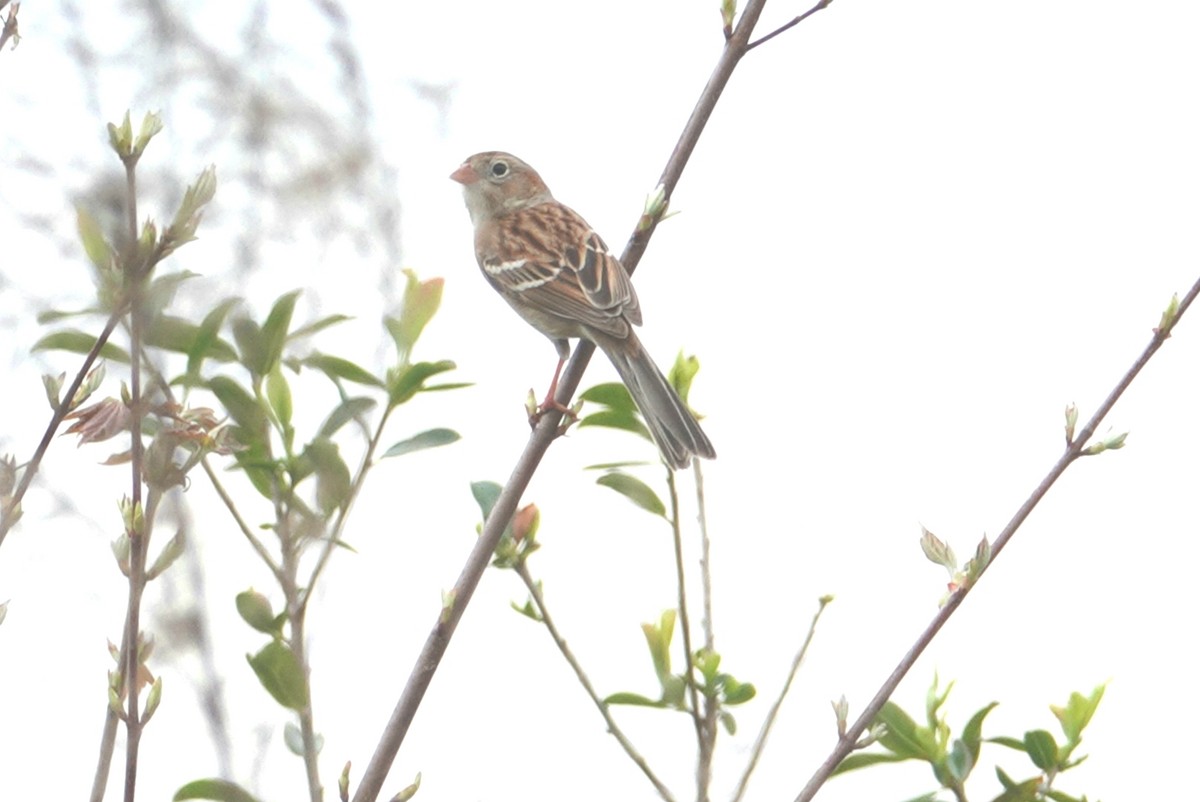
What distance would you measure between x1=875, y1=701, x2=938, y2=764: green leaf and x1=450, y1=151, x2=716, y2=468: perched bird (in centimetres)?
52

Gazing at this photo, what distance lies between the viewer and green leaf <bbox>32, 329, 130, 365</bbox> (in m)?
2.08

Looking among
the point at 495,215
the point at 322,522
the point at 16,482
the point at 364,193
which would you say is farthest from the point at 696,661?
the point at 495,215

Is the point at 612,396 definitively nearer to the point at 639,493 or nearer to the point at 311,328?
the point at 639,493

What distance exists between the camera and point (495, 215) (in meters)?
5.66

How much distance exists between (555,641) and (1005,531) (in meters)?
0.66

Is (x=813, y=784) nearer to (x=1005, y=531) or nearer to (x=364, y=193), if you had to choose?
(x=1005, y=531)

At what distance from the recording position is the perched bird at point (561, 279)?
295cm

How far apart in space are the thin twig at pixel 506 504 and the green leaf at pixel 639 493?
16 cm

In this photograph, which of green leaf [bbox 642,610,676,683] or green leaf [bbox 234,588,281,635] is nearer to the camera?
green leaf [bbox 234,588,281,635]

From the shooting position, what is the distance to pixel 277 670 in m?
2.01

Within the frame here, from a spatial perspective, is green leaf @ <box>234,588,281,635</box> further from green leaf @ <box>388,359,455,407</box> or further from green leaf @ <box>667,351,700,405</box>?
green leaf @ <box>667,351,700,405</box>

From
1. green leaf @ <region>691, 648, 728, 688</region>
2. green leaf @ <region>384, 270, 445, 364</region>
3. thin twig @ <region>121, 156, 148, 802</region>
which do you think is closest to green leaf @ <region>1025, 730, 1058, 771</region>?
green leaf @ <region>691, 648, 728, 688</region>

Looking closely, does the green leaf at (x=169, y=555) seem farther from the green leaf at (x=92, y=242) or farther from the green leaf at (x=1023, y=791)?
the green leaf at (x=1023, y=791)

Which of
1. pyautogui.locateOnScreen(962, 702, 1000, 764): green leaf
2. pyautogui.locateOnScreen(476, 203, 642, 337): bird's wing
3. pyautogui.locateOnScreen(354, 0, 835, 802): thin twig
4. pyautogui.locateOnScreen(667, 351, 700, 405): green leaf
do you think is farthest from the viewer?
pyautogui.locateOnScreen(476, 203, 642, 337): bird's wing
